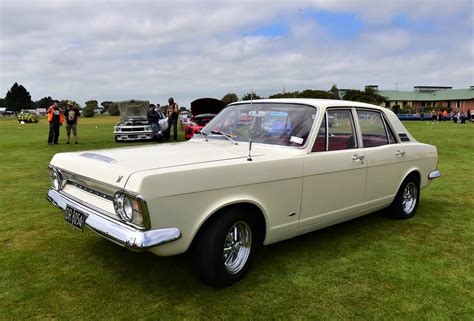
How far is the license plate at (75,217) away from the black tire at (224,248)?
100cm

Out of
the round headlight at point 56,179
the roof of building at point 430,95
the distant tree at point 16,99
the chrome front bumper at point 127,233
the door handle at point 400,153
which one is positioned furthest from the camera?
the distant tree at point 16,99

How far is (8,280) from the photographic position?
367 centimetres

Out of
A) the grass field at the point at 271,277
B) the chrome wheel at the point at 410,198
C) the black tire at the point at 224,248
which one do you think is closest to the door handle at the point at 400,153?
the chrome wheel at the point at 410,198

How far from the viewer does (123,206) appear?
3.07 meters

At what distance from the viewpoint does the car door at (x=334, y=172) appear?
13.3 ft

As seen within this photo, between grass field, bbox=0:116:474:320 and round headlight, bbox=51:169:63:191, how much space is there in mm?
761

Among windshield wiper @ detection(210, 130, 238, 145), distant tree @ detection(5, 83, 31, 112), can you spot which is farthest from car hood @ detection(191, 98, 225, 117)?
distant tree @ detection(5, 83, 31, 112)

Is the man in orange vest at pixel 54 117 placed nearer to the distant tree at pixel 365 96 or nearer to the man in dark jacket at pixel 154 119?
the man in dark jacket at pixel 154 119

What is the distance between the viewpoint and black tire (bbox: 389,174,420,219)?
5.47 metres

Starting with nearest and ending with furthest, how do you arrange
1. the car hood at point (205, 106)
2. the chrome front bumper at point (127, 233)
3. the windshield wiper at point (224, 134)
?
the chrome front bumper at point (127, 233) < the windshield wiper at point (224, 134) < the car hood at point (205, 106)

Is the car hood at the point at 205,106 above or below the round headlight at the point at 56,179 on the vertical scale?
above

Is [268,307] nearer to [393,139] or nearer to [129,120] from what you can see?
[393,139]

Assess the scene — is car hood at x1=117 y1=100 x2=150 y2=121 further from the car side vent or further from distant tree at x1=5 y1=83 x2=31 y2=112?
distant tree at x1=5 y1=83 x2=31 y2=112

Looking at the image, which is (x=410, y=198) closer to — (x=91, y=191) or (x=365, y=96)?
(x=91, y=191)
